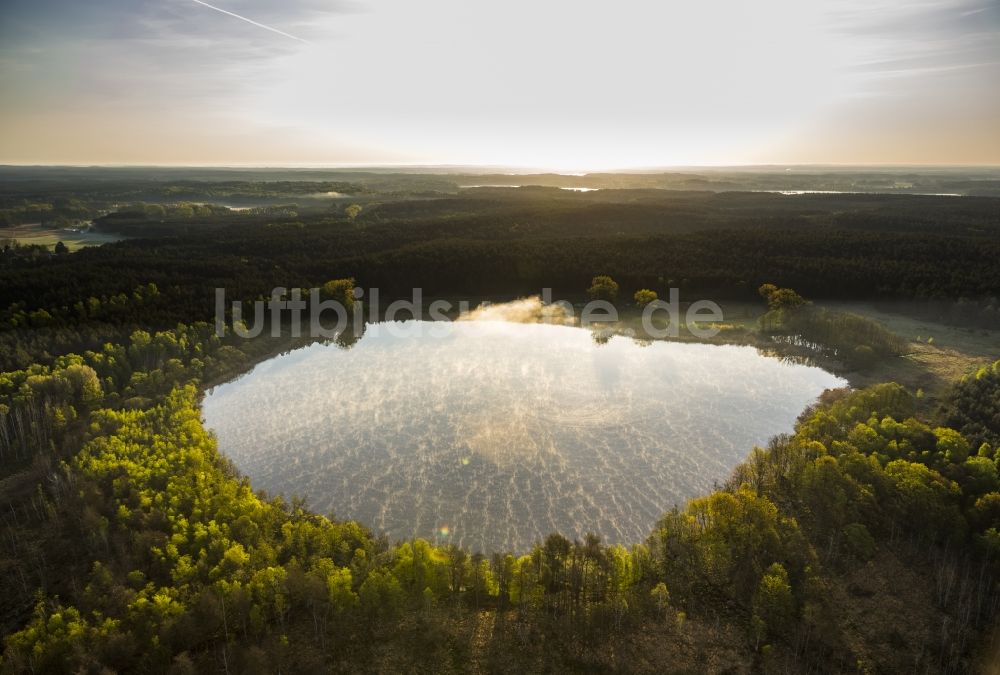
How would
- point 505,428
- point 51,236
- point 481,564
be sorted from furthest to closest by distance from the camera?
1. point 51,236
2. point 505,428
3. point 481,564

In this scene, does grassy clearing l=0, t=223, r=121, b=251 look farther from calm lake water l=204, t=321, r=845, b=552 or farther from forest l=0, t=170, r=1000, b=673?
forest l=0, t=170, r=1000, b=673

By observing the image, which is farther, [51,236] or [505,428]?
[51,236]

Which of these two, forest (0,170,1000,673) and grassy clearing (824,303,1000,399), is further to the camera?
grassy clearing (824,303,1000,399)

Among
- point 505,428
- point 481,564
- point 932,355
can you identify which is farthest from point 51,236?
point 932,355

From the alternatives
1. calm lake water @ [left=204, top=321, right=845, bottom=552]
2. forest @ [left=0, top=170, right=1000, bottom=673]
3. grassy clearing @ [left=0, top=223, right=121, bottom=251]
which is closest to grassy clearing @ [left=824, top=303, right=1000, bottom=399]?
calm lake water @ [left=204, top=321, right=845, bottom=552]

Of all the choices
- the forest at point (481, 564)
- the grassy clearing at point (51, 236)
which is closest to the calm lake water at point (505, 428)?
the forest at point (481, 564)

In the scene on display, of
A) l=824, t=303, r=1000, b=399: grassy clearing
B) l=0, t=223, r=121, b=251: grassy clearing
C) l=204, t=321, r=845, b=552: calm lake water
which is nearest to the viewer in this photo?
l=204, t=321, r=845, b=552: calm lake water

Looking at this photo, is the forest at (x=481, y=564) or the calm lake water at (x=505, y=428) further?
the calm lake water at (x=505, y=428)

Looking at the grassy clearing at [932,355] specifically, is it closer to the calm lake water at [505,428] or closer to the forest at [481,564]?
the calm lake water at [505,428]

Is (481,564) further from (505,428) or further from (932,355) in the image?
(932,355)
